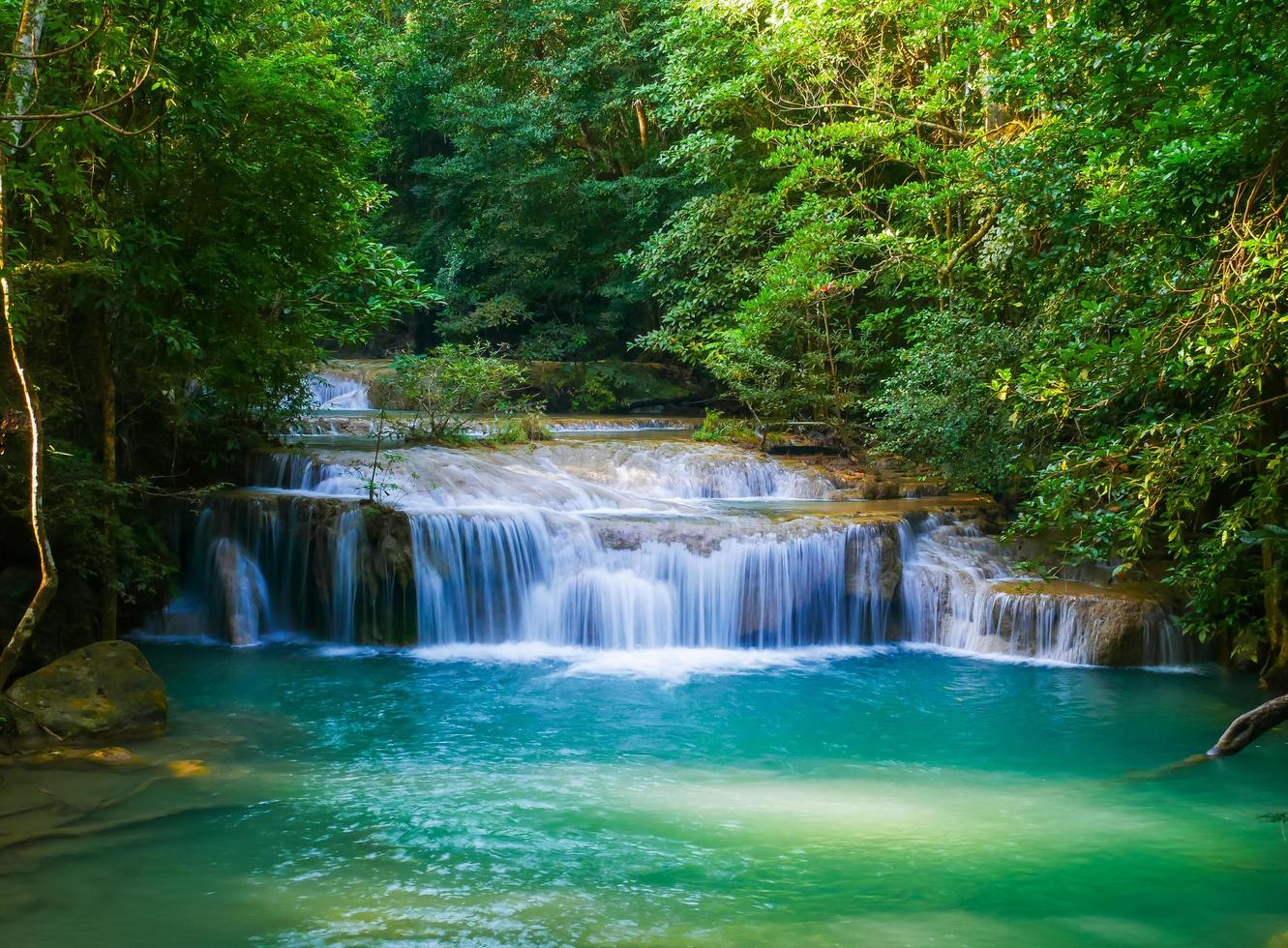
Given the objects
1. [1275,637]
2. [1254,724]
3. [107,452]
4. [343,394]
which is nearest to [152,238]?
[107,452]

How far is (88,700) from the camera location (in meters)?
8.23

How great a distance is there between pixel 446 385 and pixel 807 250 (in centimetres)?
551

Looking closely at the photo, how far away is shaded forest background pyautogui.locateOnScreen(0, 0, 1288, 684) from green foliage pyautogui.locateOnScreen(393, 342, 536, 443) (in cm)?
202

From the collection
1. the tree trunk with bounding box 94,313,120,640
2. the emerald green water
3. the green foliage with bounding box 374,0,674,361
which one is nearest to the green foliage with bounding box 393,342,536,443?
the emerald green water

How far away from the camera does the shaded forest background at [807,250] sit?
277 inches

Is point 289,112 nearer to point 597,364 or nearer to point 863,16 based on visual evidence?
point 863,16

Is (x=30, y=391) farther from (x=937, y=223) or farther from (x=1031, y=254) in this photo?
(x=937, y=223)

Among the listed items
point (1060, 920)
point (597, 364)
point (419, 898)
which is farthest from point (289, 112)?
point (597, 364)

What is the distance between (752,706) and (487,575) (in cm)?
378

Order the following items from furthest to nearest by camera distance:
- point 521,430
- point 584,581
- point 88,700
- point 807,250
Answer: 1. point 521,430
2. point 807,250
3. point 584,581
4. point 88,700

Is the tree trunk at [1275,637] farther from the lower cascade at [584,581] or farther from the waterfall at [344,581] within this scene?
the waterfall at [344,581]

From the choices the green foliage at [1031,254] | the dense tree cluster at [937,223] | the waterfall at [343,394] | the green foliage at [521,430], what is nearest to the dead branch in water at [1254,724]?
the dense tree cluster at [937,223]

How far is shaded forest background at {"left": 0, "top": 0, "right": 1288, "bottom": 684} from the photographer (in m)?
7.03

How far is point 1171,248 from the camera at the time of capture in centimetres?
771
